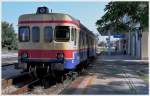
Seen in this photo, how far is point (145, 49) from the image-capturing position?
154 feet

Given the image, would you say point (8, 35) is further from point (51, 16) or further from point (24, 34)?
point (51, 16)

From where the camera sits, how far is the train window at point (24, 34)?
18.7 meters

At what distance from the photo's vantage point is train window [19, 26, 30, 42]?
18.7 meters

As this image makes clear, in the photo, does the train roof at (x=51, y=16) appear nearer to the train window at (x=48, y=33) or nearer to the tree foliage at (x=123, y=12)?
the train window at (x=48, y=33)

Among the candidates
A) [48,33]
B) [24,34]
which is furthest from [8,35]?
[48,33]

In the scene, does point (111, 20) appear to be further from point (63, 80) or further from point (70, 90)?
point (70, 90)

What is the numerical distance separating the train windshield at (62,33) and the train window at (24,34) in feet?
4.38

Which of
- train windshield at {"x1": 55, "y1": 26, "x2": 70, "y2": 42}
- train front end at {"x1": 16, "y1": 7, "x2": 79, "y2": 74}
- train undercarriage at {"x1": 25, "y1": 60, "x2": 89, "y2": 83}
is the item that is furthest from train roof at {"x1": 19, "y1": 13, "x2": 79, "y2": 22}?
train undercarriage at {"x1": 25, "y1": 60, "x2": 89, "y2": 83}

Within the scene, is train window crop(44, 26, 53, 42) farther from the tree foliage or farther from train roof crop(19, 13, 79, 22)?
the tree foliage

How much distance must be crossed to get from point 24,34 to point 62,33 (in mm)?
1752

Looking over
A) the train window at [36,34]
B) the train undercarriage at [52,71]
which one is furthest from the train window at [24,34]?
→ the train undercarriage at [52,71]

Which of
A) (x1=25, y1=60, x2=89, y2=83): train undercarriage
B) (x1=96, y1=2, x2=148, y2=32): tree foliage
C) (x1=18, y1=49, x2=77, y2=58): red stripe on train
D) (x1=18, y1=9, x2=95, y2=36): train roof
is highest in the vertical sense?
(x1=96, y1=2, x2=148, y2=32): tree foliage

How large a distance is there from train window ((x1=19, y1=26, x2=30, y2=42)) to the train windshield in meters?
1.33

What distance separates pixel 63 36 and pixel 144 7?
7.85m
